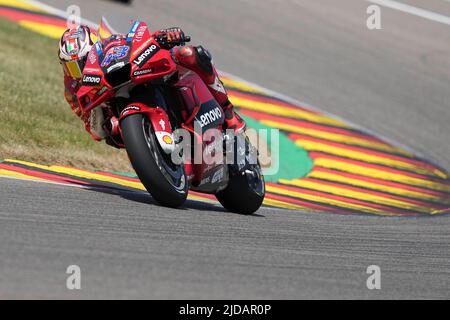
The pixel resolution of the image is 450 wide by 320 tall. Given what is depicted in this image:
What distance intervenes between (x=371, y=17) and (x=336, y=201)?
28.3ft

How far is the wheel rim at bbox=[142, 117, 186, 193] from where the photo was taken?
642 centimetres

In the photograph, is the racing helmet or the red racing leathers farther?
the red racing leathers

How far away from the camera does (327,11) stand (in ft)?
58.0

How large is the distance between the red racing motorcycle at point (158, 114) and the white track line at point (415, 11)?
37.0 feet

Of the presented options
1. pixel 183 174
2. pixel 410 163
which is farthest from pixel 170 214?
pixel 410 163

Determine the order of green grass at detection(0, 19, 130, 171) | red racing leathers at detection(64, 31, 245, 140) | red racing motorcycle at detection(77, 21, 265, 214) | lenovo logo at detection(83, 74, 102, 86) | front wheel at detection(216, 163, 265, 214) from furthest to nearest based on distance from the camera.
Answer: green grass at detection(0, 19, 130, 171) → front wheel at detection(216, 163, 265, 214) → red racing leathers at detection(64, 31, 245, 140) → lenovo logo at detection(83, 74, 102, 86) → red racing motorcycle at detection(77, 21, 265, 214)

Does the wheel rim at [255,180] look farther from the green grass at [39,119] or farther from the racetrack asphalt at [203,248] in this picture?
the green grass at [39,119]

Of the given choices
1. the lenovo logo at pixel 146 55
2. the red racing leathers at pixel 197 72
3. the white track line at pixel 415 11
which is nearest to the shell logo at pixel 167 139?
the lenovo logo at pixel 146 55

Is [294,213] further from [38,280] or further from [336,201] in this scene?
[38,280]

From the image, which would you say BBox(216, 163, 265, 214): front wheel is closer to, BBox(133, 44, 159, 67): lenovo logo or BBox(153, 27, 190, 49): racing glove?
BBox(153, 27, 190, 49): racing glove

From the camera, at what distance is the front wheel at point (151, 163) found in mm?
6293

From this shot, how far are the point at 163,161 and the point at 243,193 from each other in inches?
52.0

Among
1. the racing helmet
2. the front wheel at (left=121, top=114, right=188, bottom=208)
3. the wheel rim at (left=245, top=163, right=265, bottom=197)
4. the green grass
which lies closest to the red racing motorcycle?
the front wheel at (left=121, top=114, right=188, bottom=208)

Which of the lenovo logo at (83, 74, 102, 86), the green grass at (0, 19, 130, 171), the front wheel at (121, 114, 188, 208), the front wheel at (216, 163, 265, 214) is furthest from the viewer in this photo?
the green grass at (0, 19, 130, 171)
